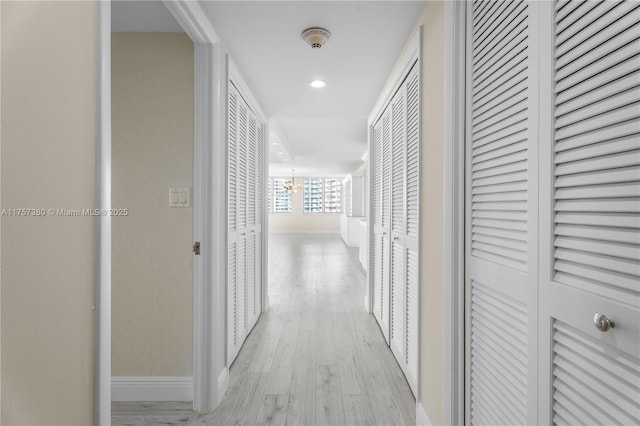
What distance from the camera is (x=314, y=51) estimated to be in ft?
7.25

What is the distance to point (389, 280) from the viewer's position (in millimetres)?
2818

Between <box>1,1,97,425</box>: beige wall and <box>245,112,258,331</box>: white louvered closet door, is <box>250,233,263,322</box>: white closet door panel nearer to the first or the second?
<box>245,112,258,331</box>: white louvered closet door

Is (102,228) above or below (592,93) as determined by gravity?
below

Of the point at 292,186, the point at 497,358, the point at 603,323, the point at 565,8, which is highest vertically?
the point at 292,186

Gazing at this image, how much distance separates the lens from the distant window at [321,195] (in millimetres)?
13758

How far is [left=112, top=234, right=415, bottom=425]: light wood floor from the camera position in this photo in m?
1.87

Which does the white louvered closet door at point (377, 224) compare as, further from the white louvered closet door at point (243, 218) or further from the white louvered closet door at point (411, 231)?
the white louvered closet door at point (243, 218)

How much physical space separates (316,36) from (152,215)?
4.78 feet

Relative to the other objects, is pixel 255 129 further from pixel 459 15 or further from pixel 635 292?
pixel 635 292

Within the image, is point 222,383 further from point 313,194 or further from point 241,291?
point 313,194

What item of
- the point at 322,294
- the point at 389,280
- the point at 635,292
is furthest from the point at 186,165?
the point at 322,294

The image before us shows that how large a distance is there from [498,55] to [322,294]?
12.1ft

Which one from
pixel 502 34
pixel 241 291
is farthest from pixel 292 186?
pixel 502 34

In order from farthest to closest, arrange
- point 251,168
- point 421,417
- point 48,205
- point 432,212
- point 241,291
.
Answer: point 251,168, point 241,291, point 421,417, point 432,212, point 48,205
